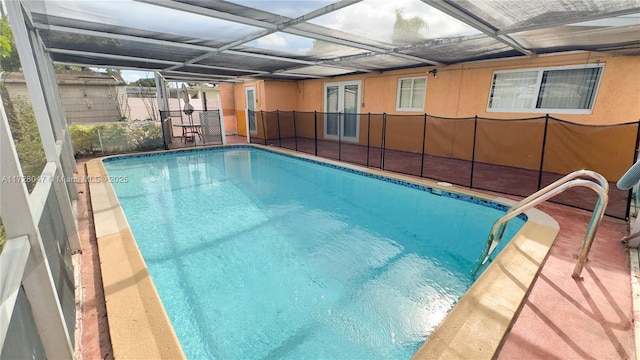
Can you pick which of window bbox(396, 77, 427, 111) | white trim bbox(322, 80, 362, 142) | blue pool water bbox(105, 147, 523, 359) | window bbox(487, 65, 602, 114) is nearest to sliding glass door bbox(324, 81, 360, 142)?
white trim bbox(322, 80, 362, 142)

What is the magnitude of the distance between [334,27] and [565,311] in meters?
4.12

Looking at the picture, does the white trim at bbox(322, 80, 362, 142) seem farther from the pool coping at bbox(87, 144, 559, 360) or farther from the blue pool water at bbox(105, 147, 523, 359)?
the pool coping at bbox(87, 144, 559, 360)

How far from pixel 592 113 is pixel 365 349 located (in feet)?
21.6

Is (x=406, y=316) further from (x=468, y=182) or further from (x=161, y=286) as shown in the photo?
(x=468, y=182)

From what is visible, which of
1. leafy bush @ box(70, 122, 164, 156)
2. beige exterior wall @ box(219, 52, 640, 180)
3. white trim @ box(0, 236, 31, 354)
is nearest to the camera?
white trim @ box(0, 236, 31, 354)

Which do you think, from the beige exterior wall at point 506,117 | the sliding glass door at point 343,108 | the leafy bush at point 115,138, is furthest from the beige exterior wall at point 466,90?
the leafy bush at point 115,138

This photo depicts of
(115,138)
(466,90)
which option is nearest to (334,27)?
(466,90)

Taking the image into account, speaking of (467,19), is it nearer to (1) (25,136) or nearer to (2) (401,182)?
(2) (401,182)

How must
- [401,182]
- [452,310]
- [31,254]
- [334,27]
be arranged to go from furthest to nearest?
[401,182] → [334,27] → [452,310] → [31,254]

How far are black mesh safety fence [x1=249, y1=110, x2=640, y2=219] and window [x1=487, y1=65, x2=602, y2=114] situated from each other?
2.14 feet

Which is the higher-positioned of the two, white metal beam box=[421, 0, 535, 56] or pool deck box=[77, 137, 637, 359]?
white metal beam box=[421, 0, 535, 56]

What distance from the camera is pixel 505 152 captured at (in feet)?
21.1

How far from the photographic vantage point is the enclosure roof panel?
126 inches

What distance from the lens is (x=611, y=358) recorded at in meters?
1.69
